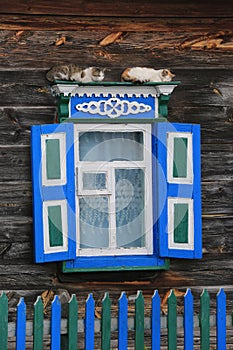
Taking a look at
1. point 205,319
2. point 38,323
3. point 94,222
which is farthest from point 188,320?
point 94,222

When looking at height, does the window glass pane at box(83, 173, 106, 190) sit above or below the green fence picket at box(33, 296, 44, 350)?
above

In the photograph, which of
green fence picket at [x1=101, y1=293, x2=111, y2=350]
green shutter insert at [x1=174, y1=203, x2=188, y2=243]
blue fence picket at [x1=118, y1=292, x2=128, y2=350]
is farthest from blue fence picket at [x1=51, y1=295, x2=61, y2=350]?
green shutter insert at [x1=174, y1=203, x2=188, y2=243]

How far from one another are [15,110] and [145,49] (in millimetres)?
1297

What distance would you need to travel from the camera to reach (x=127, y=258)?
998 cm

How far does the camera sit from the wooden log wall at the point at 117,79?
9805 mm

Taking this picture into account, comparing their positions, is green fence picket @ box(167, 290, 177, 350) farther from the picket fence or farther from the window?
the window

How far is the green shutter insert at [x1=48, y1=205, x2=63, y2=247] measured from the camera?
974 centimetres

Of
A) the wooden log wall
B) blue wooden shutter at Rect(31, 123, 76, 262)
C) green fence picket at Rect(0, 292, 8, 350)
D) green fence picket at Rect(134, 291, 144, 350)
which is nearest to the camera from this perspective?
green fence picket at Rect(0, 292, 8, 350)

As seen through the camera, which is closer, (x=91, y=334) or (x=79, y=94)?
(x=91, y=334)

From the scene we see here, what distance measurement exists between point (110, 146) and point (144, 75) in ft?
2.30

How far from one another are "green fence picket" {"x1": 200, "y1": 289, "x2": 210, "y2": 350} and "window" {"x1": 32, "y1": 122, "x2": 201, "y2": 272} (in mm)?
1225

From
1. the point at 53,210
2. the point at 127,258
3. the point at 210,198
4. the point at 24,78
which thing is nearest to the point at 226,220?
the point at 210,198

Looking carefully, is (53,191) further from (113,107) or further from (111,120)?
(113,107)

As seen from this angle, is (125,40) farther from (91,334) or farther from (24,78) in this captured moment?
(91,334)
